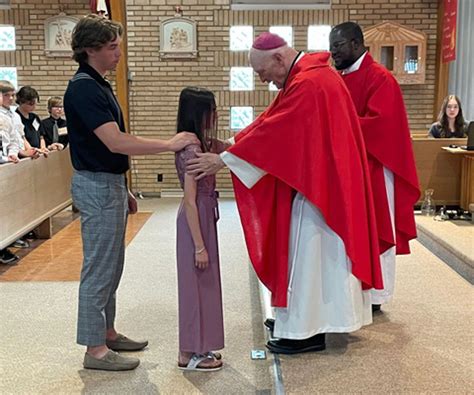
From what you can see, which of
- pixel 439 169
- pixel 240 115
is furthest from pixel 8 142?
pixel 439 169

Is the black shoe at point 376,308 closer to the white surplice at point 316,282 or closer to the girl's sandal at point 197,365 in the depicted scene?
the white surplice at point 316,282

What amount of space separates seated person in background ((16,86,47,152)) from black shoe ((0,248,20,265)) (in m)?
1.12

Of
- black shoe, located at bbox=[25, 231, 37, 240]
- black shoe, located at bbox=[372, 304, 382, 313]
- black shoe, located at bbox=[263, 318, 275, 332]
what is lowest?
black shoe, located at bbox=[25, 231, 37, 240]

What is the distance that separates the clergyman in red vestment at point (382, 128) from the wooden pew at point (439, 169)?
134 inches

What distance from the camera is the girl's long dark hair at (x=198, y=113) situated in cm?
262

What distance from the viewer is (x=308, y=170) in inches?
97.9

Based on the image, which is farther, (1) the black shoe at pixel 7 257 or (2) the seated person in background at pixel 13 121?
(2) the seated person in background at pixel 13 121

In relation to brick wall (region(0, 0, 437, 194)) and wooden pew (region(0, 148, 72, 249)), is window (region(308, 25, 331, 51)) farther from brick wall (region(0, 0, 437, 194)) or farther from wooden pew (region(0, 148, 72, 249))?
wooden pew (region(0, 148, 72, 249))

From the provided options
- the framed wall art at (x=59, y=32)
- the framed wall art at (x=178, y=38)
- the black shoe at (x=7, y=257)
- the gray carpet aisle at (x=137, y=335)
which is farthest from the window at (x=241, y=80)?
the black shoe at (x=7, y=257)

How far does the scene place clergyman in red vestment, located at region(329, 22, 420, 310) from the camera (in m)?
3.04

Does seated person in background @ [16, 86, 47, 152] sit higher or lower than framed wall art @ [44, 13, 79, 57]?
lower

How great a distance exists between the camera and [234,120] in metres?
8.66

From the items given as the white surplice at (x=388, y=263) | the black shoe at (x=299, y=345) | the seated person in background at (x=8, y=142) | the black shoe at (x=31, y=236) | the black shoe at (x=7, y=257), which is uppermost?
the seated person in background at (x=8, y=142)

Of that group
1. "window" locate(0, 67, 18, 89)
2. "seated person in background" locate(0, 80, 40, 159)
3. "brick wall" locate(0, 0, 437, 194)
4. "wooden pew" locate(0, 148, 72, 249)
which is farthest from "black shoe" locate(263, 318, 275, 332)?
"window" locate(0, 67, 18, 89)
